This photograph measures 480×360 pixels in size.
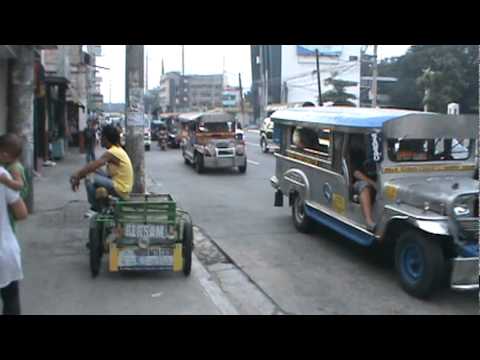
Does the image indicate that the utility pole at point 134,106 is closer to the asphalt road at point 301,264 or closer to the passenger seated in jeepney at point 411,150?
the asphalt road at point 301,264

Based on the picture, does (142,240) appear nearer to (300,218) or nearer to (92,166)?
(92,166)

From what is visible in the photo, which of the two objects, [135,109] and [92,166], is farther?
[135,109]

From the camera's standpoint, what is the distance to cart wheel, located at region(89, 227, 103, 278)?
23.2 ft

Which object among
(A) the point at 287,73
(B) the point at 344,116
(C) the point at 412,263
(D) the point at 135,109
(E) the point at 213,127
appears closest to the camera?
(C) the point at 412,263

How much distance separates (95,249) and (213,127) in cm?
1523

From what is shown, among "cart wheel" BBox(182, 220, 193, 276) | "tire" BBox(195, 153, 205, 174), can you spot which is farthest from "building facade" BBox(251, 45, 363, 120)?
"cart wheel" BBox(182, 220, 193, 276)

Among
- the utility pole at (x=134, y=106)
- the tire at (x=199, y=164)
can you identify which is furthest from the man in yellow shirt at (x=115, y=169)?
the tire at (x=199, y=164)

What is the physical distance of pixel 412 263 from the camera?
6.93m

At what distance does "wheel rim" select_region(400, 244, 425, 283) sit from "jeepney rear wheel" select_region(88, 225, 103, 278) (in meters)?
3.59

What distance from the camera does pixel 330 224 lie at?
898cm

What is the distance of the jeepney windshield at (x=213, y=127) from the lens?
2194 centimetres

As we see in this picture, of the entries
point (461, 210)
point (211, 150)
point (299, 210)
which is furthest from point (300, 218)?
point (211, 150)
